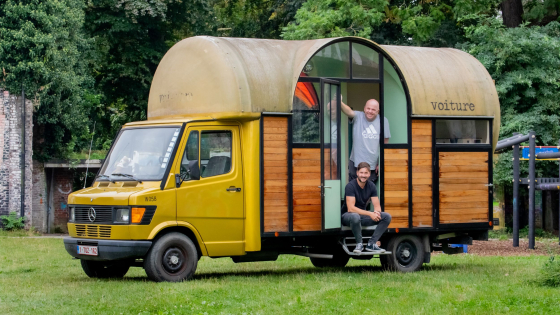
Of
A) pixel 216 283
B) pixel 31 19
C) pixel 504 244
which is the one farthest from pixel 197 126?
pixel 31 19

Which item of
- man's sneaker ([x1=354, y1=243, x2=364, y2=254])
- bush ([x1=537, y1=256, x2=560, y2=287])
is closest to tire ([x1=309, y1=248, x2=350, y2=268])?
man's sneaker ([x1=354, y1=243, x2=364, y2=254])

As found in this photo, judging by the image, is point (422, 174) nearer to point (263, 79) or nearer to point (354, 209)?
point (354, 209)

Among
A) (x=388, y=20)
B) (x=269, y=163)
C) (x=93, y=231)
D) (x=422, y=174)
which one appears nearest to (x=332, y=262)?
(x=422, y=174)

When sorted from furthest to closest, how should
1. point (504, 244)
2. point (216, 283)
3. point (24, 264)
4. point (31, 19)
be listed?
point (31, 19), point (504, 244), point (24, 264), point (216, 283)

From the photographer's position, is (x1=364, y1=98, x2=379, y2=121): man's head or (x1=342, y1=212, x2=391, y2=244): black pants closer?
(x1=342, y1=212, x2=391, y2=244): black pants

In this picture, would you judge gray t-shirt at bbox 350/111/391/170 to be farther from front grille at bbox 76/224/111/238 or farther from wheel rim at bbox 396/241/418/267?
front grille at bbox 76/224/111/238

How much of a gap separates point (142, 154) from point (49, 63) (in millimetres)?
19822

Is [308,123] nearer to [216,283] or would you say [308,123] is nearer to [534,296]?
[216,283]

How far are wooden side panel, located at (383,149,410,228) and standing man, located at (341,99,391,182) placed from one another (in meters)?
0.23

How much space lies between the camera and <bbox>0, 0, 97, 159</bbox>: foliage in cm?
2972

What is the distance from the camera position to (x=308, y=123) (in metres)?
13.0

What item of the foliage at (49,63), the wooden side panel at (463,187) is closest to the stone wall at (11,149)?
the foliage at (49,63)

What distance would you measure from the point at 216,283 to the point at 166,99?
3115 mm

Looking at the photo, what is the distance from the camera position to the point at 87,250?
12.0 metres
